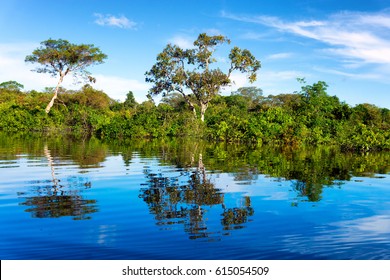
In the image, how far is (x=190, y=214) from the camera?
579 centimetres

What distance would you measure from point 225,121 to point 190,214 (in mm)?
24247

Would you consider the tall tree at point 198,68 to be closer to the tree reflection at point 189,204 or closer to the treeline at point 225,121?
the treeline at point 225,121

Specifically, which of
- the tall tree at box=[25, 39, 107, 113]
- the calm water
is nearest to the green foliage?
the tall tree at box=[25, 39, 107, 113]

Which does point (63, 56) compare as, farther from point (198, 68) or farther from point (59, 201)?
point (59, 201)

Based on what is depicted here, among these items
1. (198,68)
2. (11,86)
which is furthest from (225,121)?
(11,86)

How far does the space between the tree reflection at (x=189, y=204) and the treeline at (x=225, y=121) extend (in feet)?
53.8

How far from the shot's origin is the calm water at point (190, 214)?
432 centimetres

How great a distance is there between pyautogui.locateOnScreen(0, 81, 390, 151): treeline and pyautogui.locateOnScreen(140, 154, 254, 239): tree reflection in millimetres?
16391

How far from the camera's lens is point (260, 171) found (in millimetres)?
10977

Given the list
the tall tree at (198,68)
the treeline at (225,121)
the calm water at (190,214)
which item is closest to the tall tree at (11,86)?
the treeline at (225,121)

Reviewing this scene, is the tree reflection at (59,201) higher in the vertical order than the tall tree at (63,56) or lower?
lower

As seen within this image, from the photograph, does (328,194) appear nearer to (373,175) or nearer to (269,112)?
(373,175)
